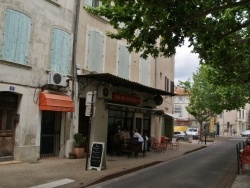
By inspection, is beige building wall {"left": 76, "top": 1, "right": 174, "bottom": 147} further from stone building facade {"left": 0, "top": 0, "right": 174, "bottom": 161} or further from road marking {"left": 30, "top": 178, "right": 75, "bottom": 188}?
road marking {"left": 30, "top": 178, "right": 75, "bottom": 188}

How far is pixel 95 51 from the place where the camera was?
18.9m

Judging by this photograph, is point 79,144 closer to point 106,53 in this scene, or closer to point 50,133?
point 50,133

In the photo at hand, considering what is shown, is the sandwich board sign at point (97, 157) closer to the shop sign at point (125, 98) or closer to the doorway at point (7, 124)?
the doorway at point (7, 124)

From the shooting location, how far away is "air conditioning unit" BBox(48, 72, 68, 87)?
15445 millimetres

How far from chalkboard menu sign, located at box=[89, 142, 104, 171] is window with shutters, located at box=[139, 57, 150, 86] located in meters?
11.5

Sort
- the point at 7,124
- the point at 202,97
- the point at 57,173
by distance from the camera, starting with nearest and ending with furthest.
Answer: the point at 57,173 < the point at 7,124 < the point at 202,97

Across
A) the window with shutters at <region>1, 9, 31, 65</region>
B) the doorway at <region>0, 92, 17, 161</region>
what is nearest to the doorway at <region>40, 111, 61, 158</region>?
the doorway at <region>0, 92, 17, 161</region>

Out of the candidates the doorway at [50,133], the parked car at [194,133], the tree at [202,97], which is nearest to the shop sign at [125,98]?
the doorway at [50,133]

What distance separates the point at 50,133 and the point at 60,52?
3699 millimetres

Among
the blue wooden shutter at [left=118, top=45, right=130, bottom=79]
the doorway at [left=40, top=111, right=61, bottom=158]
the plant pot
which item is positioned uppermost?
the blue wooden shutter at [left=118, top=45, right=130, bottom=79]

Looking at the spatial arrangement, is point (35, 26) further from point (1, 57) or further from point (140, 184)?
point (140, 184)

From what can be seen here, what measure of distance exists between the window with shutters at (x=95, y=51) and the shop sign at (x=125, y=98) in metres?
1.63

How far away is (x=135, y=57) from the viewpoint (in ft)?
77.8

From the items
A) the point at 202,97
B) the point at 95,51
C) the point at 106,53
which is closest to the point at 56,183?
the point at 95,51
